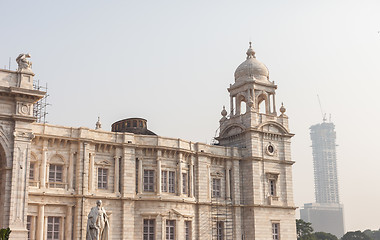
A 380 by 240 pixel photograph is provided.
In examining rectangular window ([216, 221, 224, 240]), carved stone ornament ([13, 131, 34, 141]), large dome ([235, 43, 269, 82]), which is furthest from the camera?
large dome ([235, 43, 269, 82])

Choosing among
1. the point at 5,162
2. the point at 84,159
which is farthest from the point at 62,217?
the point at 5,162

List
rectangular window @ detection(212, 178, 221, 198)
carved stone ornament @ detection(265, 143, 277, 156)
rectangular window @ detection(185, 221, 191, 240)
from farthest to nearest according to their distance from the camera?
carved stone ornament @ detection(265, 143, 277, 156) → rectangular window @ detection(212, 178, 221, 198) → rectangular window @ detection(185, 221, 191, 240)

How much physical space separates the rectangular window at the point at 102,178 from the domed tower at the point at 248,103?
45.4 feet

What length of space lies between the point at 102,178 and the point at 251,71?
61.2 feet

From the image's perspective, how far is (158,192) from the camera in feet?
134

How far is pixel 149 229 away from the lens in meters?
40.4

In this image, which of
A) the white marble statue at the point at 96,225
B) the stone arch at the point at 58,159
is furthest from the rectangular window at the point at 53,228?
the white marble statue at the point at 96,225

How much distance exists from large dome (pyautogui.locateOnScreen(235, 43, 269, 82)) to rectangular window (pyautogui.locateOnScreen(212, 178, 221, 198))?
1035cm

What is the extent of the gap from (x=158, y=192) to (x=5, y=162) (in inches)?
510

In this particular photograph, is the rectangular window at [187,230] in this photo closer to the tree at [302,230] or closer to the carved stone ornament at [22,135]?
the carved stone ornament at [22,135]

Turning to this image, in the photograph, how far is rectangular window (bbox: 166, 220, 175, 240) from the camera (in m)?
41.0

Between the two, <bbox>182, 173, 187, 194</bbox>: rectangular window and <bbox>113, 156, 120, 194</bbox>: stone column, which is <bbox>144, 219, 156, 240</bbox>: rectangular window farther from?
<bbox>182, 173, 187, 194</bbox>: rectangular window

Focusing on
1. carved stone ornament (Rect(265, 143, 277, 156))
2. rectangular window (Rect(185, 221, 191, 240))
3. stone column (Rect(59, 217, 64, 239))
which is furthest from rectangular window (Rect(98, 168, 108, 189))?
carved stone ornament (Rect(265, 143, 277, 156))

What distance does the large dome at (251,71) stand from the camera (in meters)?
50.0
